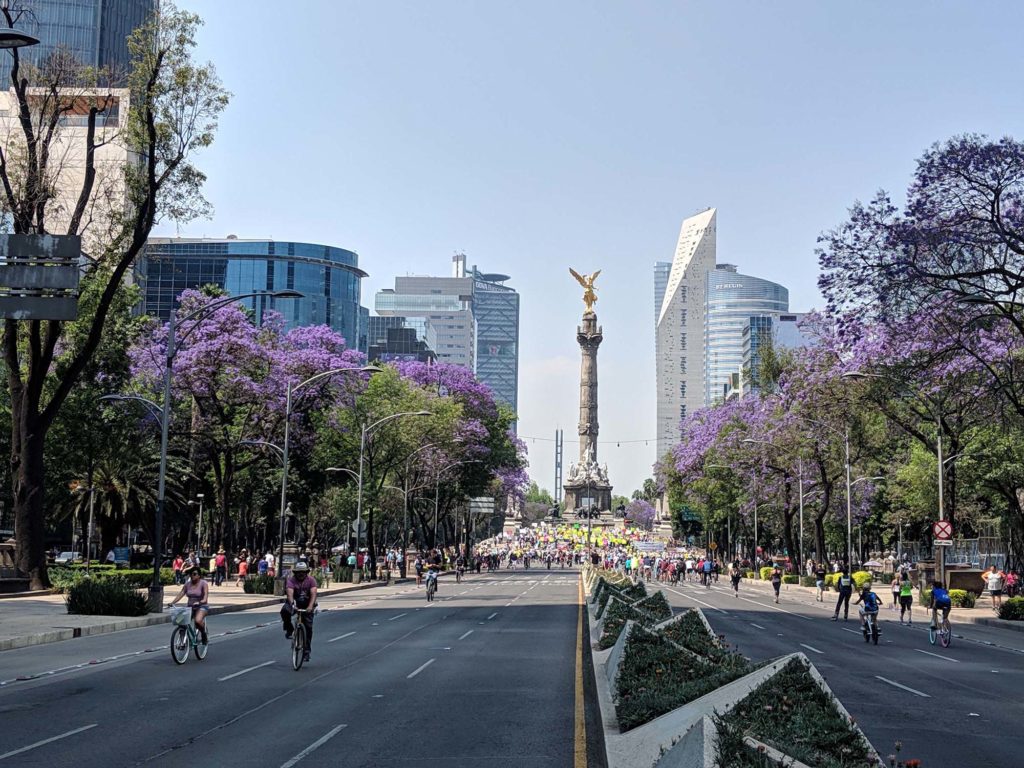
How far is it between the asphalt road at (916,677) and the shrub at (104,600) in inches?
607

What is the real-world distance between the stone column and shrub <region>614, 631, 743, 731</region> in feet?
454

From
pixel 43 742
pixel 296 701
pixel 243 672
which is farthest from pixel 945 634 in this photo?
pixel 43 742

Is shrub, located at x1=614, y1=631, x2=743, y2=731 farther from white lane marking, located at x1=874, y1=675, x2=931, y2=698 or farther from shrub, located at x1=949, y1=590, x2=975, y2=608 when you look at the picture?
shrub, located at x1=949, y1=590, x2=975, y2=608

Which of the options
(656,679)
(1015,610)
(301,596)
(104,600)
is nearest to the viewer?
(656,679)

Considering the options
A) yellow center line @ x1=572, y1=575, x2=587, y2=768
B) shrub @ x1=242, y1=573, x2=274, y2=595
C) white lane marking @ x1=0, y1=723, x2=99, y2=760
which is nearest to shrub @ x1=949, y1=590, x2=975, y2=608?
shrub @ x1=242, y1=573, x2=274, y2=595

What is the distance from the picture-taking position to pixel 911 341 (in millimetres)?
34781

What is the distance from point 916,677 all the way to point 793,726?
1428cm

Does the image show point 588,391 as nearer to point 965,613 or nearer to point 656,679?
point 965,613

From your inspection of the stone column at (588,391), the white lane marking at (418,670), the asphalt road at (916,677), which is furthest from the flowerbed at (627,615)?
the stone column at (588,391)

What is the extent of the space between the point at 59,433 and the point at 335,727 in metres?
36.3

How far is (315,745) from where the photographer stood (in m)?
12.1

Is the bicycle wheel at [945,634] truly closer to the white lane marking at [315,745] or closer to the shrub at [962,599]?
the shrub at [962,599]

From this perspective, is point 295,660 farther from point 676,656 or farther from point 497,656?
point 676,656

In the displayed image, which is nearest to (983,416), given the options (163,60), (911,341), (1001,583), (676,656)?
(1001,583)
